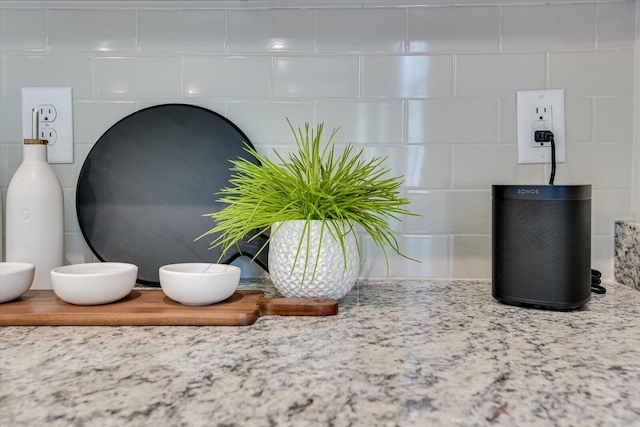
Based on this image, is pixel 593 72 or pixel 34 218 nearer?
pixel 34 218

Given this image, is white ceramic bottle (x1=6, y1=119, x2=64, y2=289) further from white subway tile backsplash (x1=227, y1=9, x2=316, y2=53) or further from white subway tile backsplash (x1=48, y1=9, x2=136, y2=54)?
white subway tile backsplash (x1=227, y1=9, x2=316, y2=53)

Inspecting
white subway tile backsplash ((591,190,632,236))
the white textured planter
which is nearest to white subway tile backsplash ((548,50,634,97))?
white subway tile backsplash ((591,190,632,236))

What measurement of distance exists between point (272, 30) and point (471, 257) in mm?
689

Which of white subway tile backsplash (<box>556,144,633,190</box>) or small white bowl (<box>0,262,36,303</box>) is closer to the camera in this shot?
small white bowl (<box>0,262,36,303</box>)

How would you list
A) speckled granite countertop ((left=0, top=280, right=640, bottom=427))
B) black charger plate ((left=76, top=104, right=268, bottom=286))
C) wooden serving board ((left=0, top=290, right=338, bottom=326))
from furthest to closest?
black charger plate ((left=76, top=104, right=268, bottom=286)), wooden serving board ((left=0, top=290, right=338, bottom=326)), speckled granite countertop ((left=0, top=280, right=640, bottom=427))

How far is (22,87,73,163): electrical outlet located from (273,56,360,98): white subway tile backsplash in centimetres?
48

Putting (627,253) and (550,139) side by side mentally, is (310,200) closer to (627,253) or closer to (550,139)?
(550,139)

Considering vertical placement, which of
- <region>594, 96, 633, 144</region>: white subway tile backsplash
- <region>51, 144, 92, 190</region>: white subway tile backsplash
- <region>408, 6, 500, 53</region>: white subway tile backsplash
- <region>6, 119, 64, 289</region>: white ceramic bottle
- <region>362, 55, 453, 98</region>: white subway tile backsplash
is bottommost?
<region>6, 119, 64, 289</region>: white ceramic bottle

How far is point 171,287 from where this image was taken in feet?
2.48

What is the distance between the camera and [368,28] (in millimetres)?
1046

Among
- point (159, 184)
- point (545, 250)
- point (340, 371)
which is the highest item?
point (159, 184)

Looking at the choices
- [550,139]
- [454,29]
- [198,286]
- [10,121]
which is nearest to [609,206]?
[550,139]

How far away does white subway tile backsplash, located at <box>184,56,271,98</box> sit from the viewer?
3.48 feet

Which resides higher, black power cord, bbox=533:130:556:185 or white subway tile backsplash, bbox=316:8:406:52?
white subway tile backsplash, bbox=316:8:406:52
